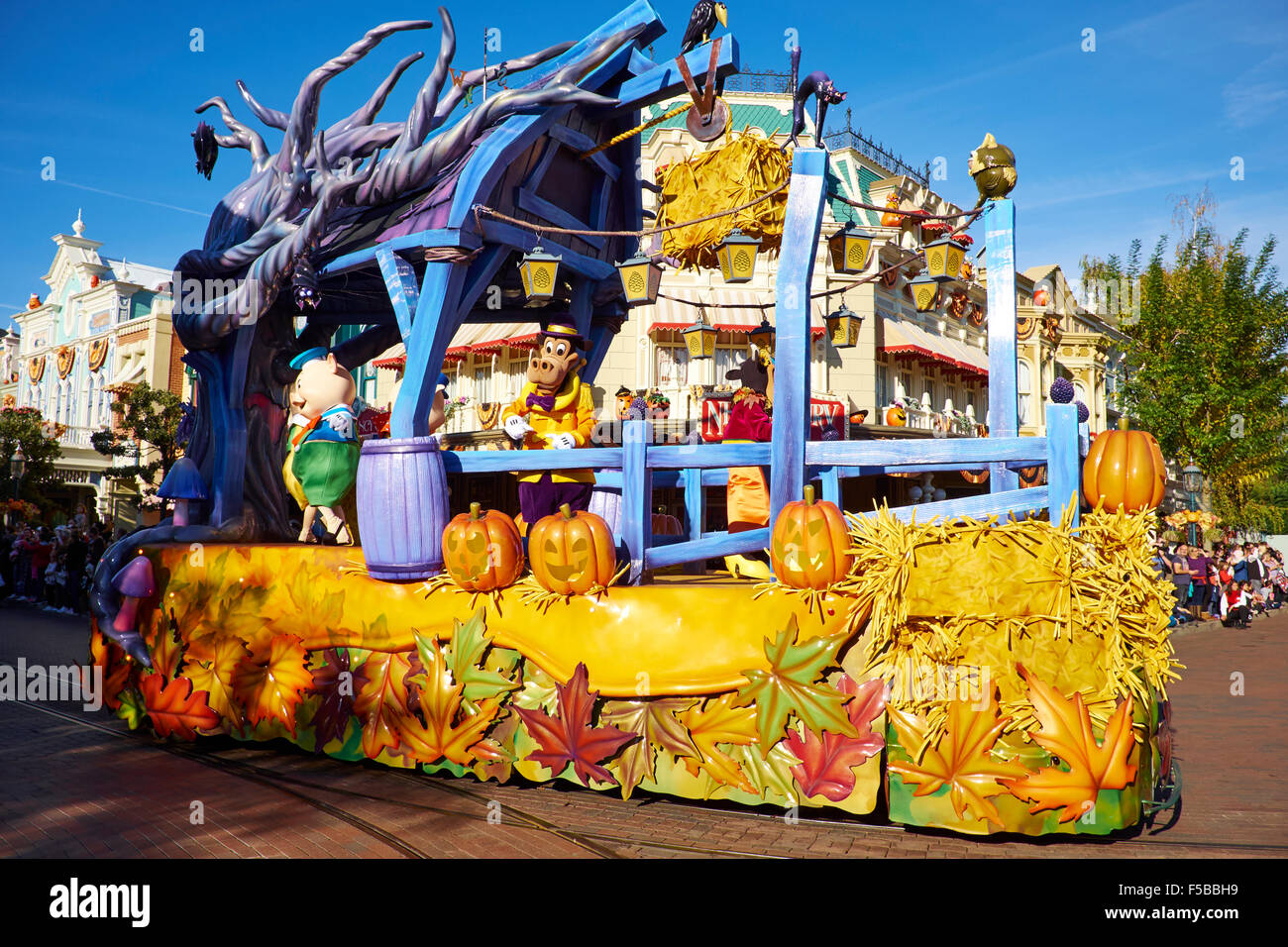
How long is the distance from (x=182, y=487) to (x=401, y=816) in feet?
11.6

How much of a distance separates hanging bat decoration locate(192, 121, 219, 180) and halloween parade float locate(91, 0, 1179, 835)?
50 millimetres

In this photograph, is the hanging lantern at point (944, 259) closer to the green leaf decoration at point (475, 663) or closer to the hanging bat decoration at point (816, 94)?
the hanging bat decoration at point (816, 94)

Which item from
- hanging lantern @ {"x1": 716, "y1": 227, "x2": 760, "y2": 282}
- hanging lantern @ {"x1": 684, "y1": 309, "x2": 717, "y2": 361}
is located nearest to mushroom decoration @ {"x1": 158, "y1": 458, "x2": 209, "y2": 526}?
hanging lantern @ {"x1": 684, "y1": 309, "x2": 717, "y2": 361}

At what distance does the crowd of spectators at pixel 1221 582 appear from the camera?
1737cm

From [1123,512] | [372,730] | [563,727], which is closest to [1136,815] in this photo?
[1123,512]

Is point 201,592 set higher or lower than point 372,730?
higher

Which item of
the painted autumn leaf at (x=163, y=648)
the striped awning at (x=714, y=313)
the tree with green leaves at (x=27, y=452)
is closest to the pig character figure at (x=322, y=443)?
the painted autumn leaf at (x=163, y=648)

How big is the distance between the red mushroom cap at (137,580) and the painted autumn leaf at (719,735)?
14.1 ft

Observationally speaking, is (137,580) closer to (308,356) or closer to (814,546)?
(308,356)

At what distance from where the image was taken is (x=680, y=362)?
2008 cm
